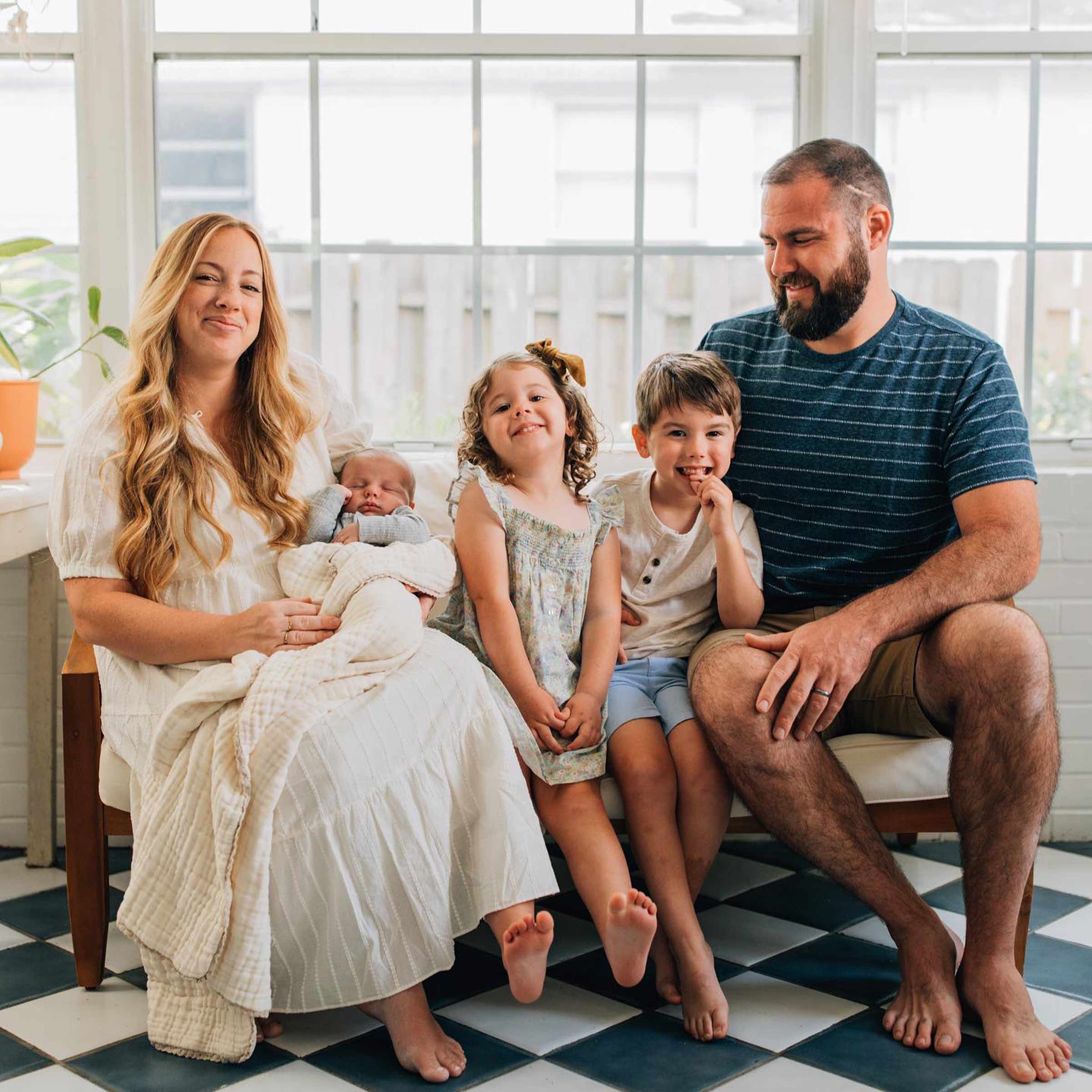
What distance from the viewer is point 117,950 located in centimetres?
235

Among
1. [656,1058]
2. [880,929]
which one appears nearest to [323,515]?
[656,1058]

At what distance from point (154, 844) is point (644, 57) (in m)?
2.08

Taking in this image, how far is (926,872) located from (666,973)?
2.96 ft

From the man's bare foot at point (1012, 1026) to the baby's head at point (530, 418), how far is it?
1.09m

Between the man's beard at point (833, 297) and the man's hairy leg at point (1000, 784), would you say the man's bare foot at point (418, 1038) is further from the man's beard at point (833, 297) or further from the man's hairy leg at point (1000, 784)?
the man's beard at point (833, 297)

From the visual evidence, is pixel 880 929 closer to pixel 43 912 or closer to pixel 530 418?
pixel 530 418

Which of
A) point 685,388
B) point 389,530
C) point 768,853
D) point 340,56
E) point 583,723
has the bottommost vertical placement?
point 768,853

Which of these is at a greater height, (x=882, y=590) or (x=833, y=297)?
(x=833, y=297)

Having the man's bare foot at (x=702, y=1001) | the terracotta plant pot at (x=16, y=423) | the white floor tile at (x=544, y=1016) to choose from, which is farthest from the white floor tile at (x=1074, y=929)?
the terracotta plant pot at (x=16, y=423)

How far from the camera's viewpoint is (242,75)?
2951 mm

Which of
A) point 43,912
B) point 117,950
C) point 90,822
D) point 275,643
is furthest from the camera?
point 43,912

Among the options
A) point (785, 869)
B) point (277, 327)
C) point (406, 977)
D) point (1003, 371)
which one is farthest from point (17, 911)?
point (1003, 371)

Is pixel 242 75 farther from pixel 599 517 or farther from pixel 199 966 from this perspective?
pixel 199 966

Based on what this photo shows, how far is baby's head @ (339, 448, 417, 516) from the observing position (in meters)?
2.37
